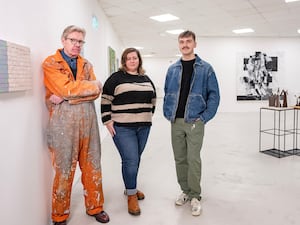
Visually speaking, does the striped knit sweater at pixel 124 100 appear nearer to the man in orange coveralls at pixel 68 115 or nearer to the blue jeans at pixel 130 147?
the blue jeans at pixel 130 147

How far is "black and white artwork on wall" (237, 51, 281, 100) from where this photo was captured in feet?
34.2

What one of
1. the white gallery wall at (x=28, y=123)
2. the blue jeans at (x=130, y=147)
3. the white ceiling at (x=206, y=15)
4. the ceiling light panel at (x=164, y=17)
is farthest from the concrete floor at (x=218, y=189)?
the ceiling light panel at (x=164, y=17)

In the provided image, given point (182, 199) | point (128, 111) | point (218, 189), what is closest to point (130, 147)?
point (128, 111)

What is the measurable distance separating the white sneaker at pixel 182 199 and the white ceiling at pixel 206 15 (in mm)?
4076

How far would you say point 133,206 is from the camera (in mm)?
2578

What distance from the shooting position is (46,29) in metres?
2.36

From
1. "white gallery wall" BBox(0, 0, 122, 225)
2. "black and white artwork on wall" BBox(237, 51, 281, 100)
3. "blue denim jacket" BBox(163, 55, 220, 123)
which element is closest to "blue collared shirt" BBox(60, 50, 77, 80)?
"white gallery wall" BBox(0, 0, 122, 225)

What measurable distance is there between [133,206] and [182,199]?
50cm

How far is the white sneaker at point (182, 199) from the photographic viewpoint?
2.75m

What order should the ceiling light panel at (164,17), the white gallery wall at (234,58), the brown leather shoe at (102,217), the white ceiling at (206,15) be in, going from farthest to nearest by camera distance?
the white gallery wall at (234,58) → the ceiling light panel at (164,17) → the white ceiling at (206,15) → the brown leather shoe at (102,217)

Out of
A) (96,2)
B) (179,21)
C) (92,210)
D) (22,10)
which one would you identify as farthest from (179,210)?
(179,21)

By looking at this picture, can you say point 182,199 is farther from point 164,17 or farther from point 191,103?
point 164,17

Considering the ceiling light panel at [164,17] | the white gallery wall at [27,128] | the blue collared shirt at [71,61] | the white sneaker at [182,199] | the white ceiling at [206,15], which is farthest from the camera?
the ceiling light panel at [164,17]

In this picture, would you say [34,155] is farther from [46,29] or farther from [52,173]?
[46,29]
